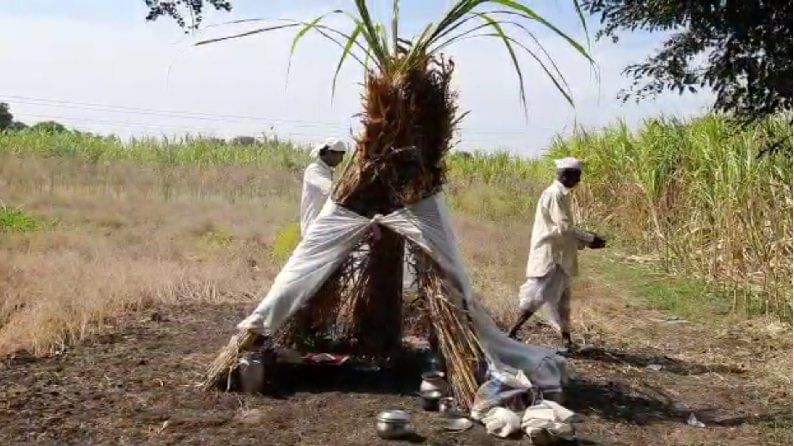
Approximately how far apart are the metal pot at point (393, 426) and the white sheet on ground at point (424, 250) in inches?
35.5

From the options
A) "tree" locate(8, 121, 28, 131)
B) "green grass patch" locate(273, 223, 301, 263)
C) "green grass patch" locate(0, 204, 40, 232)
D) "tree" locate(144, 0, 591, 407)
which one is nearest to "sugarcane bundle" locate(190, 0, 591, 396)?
"tree" locate(144, 0, 591, 407)

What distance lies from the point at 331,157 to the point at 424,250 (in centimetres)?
182

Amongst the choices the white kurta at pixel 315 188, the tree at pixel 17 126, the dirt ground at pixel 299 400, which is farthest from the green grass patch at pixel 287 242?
the tree at pixel 17 126

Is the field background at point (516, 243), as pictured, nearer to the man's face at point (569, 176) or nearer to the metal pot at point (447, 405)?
the man's face at point (569, 176)

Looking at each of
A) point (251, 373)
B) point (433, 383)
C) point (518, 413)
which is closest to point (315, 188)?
point (251, 373)

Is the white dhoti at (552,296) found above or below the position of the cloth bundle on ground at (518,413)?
above

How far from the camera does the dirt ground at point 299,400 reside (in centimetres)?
508

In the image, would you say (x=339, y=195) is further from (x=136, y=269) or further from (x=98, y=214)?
(x=98, y=214)

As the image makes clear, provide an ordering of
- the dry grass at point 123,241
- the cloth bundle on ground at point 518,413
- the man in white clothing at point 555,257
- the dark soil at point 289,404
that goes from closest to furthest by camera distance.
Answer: the cloth bundle on ground at point 518,413 < the dark soil at point 289,404 < the man in white clothing at point 555,257 < the dry grass at point 123,241

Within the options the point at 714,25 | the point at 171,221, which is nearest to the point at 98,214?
the point at 171,221

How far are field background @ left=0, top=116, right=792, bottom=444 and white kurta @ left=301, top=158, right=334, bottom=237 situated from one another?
3.64ft

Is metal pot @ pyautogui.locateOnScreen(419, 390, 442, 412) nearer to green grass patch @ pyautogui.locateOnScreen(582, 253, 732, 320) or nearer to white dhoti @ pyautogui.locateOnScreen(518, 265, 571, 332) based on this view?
white dhoti @ pyautogui.locateOnScreen(518, 265, 571, 332)

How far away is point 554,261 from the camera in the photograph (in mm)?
7531

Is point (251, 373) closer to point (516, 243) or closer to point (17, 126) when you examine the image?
point (516, 243)
